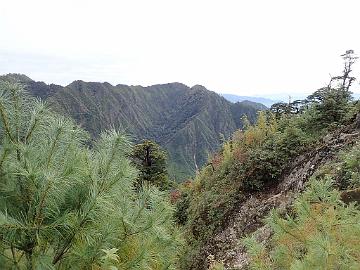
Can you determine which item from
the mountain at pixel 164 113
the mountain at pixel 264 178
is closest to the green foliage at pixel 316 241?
the mountain at pixel 264 178

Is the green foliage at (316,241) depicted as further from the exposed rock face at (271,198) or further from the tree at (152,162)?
the tree at (152,162)

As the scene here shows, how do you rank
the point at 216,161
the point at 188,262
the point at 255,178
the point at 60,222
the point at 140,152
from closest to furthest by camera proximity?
the point at 60,222 < the point at 188,262 < the point at 255,178 < the point at 216,161 < the point at 140,152

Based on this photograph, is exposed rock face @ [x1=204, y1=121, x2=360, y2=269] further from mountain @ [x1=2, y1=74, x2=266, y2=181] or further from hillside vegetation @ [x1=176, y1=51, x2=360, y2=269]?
mountain @ [x1=2, y1=74, x2=266, y2=181]

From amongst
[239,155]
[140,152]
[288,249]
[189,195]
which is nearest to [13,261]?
[288,249]

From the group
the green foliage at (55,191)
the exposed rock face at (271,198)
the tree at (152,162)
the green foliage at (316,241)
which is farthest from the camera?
the tree at (152,162)

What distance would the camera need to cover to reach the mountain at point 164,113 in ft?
449

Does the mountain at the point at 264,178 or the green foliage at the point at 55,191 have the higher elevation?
the green foliage at the point at 55,191

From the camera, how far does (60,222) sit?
2754 mm

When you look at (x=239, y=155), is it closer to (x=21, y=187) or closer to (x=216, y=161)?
(x=216, y=161)

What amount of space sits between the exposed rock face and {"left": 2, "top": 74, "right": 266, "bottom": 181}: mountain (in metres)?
103

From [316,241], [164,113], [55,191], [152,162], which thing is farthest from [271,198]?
[164,113]

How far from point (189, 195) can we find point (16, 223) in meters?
14.4

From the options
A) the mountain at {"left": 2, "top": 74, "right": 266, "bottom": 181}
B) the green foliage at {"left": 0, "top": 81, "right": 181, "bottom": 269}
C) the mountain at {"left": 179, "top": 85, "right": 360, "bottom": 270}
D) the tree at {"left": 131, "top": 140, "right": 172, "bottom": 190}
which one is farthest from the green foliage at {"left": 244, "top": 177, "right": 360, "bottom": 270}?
the mountain at {"left": 2, "top": 74, "right": 266, "bottom": 181}

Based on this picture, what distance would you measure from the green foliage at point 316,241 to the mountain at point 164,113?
365 ft
